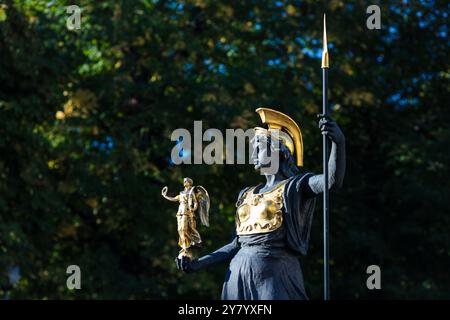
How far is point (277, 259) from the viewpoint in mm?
11461

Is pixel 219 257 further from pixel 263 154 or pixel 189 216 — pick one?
pixel 263 154

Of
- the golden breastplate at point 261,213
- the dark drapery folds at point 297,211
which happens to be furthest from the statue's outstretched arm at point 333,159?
the golden breastplate at point 261,213

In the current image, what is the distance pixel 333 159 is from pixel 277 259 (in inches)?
41.0

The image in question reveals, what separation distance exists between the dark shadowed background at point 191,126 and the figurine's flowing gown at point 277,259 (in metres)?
10.8

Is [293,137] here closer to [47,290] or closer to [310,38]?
[47,290]

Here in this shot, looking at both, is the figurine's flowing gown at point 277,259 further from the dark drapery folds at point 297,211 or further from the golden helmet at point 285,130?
the golden helmet at point 285,130

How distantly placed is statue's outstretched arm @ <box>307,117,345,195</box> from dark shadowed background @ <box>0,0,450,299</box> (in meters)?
11.3

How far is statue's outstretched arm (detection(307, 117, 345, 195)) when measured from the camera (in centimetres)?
1090

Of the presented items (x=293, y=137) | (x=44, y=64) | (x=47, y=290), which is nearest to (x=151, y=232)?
(x=47, y=290)

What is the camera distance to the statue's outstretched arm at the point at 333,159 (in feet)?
35.8

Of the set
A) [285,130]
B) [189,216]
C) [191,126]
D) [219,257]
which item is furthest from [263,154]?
[191,126]

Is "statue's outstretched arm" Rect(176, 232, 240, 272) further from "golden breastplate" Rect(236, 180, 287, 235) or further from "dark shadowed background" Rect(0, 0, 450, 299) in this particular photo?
"dark shadowed background" Rect(0, 0, 450, 299)

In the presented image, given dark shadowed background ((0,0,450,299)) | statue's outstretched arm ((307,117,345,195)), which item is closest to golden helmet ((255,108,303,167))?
statue's outstretched arm ((307,117,345,195))

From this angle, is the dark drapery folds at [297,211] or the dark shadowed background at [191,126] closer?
the dark drapery folds at [297,211]
